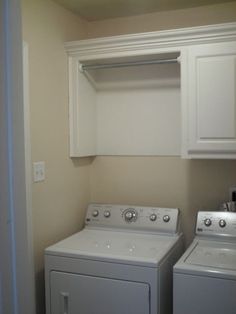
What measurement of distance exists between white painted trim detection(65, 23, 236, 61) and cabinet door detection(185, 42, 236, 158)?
0.06 metres

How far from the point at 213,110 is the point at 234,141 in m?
0.22

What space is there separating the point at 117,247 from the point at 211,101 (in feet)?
3.39

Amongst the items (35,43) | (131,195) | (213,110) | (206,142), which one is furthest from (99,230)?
(35,43)

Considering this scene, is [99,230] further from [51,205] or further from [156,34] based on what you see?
[156,34]

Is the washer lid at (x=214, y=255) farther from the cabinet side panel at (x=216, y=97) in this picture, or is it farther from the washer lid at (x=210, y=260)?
the cabinet side panel at (x=216, y=97)

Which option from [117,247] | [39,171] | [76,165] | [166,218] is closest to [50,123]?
[39,171]

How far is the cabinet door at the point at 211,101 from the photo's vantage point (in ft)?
6.99

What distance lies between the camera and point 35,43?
216cm

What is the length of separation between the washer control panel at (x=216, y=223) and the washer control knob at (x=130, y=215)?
17.2 inches

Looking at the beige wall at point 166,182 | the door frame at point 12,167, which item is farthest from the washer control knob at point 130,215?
the door frame at point 12,167

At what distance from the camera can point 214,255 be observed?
79.0 inches

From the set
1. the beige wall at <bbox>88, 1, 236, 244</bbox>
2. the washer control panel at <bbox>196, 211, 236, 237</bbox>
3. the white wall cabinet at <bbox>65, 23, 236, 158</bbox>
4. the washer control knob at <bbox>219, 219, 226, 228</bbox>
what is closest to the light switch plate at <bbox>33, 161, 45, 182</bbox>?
the white wall cabinet at <bbox>65, 23, 236, 158</bbox>

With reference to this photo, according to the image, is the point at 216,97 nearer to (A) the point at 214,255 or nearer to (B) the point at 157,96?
(B) the point at 157,96

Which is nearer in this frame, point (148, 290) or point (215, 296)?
point (215, 296)
